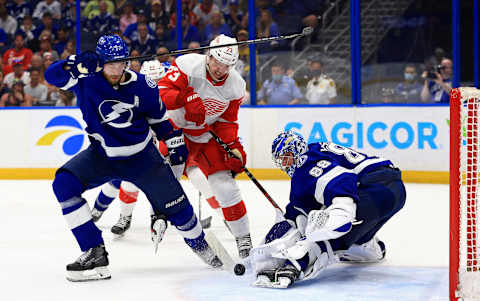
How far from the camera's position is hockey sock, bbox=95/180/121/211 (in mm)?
4801

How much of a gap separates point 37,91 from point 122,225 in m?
4.06

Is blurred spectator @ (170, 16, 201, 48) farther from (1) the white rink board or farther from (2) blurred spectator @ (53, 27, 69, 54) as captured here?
(2) blurred spectator @ (53, 27, 69, 54)

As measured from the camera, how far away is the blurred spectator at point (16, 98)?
8.41 m

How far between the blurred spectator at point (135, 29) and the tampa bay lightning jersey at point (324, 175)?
17.4ft

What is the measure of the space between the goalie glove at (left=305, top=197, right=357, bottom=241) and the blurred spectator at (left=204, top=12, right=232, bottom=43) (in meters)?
5.29

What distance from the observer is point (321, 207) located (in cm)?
348

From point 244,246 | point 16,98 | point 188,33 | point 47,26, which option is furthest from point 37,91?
point 244,246

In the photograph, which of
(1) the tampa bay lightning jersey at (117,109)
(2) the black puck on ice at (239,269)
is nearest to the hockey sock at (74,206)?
(1) the tampa bay lightning jersey at (117,109)

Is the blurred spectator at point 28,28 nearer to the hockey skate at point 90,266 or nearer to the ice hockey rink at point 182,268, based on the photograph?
the ice hockey rink at point 182,268

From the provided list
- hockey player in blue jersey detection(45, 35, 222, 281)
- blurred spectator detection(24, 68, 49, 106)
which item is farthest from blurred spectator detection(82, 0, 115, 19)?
hockey player in blue jersey detection(45, 35, 222, 281)

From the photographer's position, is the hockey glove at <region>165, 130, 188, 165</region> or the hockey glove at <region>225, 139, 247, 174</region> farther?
the hockey glove at <region>225, 139, 247, 174</region>

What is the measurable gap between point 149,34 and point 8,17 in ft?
5.36

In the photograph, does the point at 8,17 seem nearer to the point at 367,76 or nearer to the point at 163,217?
the point at 367,76

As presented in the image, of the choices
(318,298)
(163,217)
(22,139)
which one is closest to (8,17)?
(22,139)
